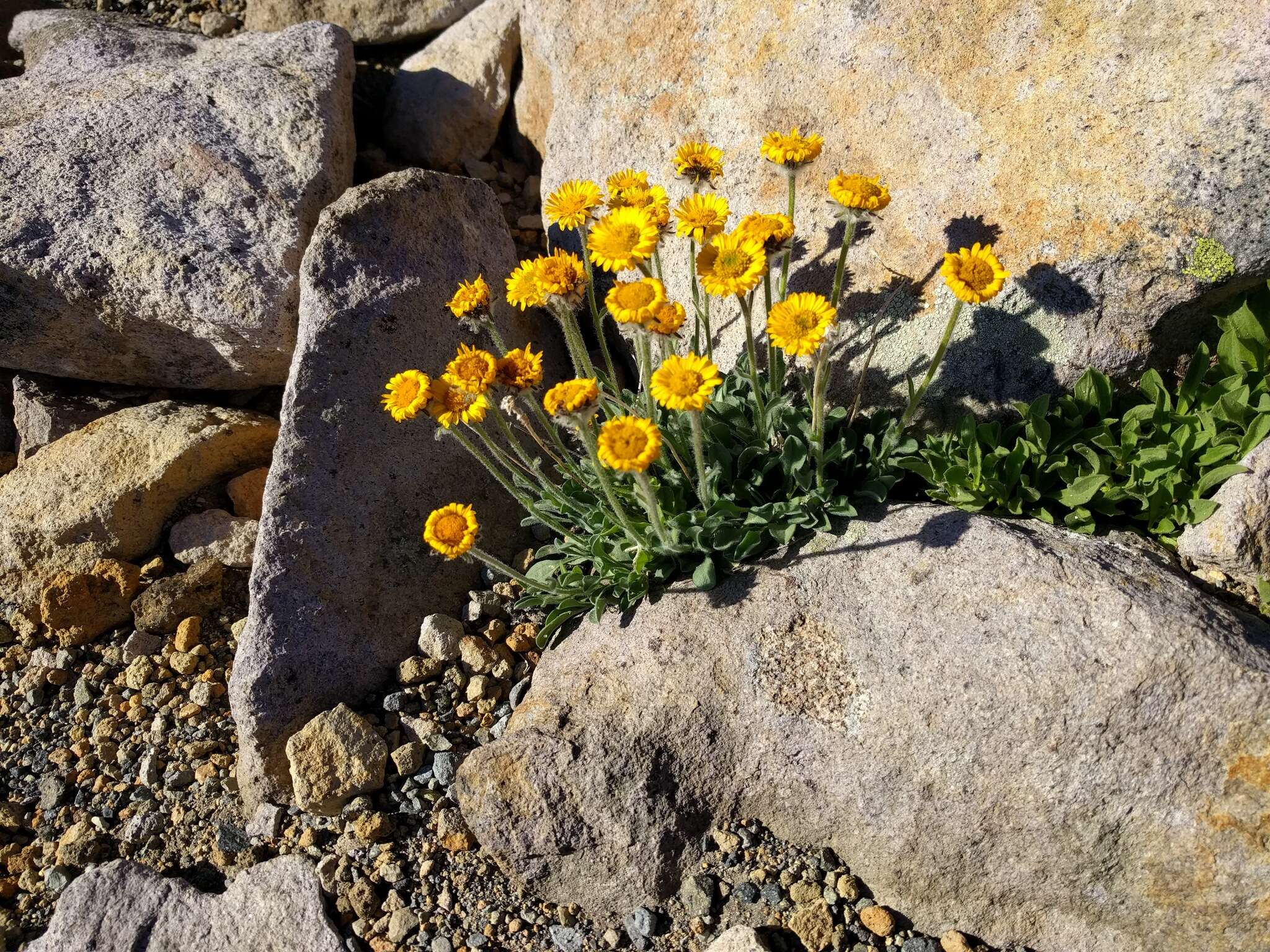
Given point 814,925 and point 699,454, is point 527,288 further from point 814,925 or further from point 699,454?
point 814,925

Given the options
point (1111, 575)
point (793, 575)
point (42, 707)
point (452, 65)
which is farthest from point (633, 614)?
point (452, 65)

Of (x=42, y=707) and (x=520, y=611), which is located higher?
(x=520, y=611)

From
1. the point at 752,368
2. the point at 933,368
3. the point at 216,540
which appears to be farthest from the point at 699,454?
the point at 216,540

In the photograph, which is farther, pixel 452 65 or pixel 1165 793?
pixel 452 65

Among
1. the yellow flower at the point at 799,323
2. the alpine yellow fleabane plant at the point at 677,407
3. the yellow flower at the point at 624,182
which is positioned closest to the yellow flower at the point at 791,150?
the alpine yellow fleabane plant at the point at 677,407

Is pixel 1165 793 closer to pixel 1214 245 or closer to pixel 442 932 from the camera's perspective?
pixel 1214 245
